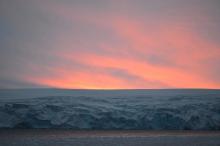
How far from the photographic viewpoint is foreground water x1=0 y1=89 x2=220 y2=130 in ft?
23.5

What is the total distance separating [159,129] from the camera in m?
7.46

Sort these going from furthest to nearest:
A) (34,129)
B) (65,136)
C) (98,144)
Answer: (34,129)
(65,136)
(98,144)

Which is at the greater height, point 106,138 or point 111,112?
point 111,112

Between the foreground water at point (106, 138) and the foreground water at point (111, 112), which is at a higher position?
the foreground water at point (111, 112)

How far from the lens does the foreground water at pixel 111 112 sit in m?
7.16

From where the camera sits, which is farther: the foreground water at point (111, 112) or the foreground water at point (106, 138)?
the foreground water at point (111, 112)

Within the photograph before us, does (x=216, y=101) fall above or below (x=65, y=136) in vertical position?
above

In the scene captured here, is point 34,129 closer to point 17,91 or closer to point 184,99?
point 17,91

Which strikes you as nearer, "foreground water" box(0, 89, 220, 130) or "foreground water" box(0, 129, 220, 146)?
"foreground water" box(0, 129, 220, 146)

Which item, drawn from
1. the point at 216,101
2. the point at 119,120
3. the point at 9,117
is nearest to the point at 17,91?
the point at 9,117

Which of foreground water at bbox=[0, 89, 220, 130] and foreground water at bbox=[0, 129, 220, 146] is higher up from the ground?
foreground water at bbox=[0, 89, 220, 130]

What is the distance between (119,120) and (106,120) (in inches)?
11.1

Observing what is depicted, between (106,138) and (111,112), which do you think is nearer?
(106,138)

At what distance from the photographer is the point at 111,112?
24.2 feet
